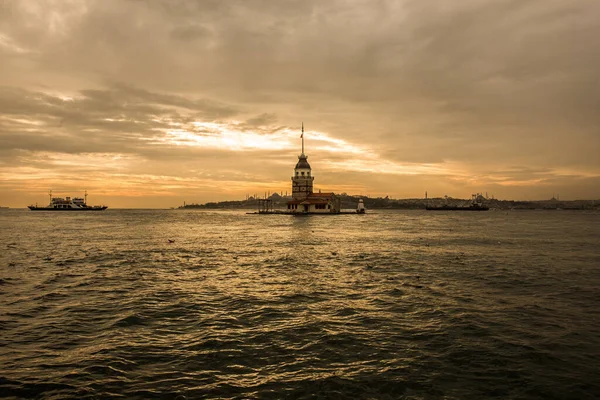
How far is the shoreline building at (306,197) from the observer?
421ft

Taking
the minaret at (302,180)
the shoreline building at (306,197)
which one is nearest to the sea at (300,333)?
the shoreline building at (306,197)

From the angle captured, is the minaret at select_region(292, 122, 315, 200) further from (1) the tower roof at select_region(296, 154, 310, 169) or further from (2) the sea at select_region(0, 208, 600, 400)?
(2) the sea at select_region(0, 208, 600, 400)

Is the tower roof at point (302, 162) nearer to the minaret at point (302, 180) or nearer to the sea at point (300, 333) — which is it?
the minaret at point (302, 180)

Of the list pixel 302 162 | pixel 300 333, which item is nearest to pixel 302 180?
pixel 302 162

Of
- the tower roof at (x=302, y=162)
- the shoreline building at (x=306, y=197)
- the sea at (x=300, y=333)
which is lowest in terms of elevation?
the sea at (x=300, y=333)

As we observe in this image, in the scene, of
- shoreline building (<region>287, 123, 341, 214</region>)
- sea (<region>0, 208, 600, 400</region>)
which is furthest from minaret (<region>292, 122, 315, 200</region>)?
sea (<region>0, 208, 600, 400</region>)

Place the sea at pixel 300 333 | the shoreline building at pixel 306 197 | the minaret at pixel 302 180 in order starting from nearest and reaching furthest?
the sea at pixel 300 333
the shoreline building at pixel 306 197
the minaret at pixel 302 180

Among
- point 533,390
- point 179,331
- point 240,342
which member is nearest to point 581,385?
point 533,390

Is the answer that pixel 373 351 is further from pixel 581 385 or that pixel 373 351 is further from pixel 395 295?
pixel 395 295

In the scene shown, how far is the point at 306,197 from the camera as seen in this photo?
13825 centimetres

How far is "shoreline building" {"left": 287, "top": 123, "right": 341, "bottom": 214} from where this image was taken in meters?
128

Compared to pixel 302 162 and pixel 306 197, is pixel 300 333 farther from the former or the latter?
pixel 302 162

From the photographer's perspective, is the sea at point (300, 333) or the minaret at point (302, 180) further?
the minaret at point (302, 180)

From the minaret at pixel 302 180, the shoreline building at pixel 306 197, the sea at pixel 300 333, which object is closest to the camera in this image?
the sea at pixel 300 333
